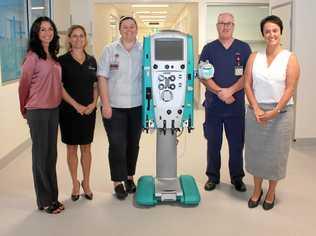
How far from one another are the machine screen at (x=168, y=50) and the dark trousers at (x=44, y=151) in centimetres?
83

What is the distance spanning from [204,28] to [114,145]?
4.91 m

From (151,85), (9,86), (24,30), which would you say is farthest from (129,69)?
(24,30)

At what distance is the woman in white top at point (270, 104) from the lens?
2854 mm

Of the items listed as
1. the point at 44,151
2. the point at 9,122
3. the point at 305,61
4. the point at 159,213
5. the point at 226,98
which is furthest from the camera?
the point at 305,61

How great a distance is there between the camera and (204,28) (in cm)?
761

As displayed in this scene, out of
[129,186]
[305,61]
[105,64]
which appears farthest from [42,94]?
[305,61]

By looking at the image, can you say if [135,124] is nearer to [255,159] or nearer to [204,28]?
[255,159]

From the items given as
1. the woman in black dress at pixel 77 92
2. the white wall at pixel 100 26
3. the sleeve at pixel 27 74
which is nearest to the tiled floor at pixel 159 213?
the woman in black dress at pixel 77 92

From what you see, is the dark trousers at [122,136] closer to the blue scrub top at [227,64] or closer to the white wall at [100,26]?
the blue scrub top at [227,64]

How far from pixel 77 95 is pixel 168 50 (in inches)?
28.9

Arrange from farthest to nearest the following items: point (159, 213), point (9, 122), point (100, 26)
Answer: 1. point (100, 26)
2. point (9, 122)
3. point (159, 213)

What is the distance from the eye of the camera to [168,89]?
3.04m

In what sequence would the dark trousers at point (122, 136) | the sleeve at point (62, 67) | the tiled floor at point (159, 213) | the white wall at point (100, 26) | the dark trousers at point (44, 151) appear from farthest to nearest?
the white wall at point (100, 26) → the dark trousers at point (122, 136) → the sleeve at point (62, 67) → the dark trousers at point (44, 151) → the tiled floor at point (159, 213)

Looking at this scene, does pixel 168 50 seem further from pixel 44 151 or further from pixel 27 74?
pixel 44 151
